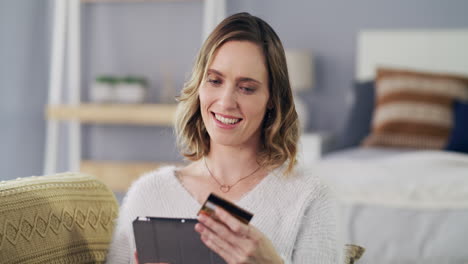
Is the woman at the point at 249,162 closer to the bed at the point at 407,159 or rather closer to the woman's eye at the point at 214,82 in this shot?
the woman's eye at the point at 214,82

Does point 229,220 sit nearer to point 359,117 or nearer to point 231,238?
point 231,238

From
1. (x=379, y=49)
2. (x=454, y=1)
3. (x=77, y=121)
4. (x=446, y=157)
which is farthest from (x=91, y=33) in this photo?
(x=446, y=157)

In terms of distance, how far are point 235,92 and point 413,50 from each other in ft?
10.5

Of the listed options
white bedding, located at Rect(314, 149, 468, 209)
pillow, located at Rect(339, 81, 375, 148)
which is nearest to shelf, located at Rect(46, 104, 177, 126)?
pillow, located at Rect(339, 81, 375, 148)

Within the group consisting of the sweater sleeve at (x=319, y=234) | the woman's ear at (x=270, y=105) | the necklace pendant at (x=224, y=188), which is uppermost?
the woman's ear at (x=270, y=105)

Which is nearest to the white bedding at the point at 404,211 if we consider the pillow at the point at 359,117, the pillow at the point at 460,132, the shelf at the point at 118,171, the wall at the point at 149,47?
the pillow at the point at 460,132

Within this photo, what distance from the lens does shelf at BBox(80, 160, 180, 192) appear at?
4.45 meters

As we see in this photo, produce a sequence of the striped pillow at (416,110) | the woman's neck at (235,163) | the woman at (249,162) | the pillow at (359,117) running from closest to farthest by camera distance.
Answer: the woman at (249,162) → the woman's neck at (235,163) → the striped pillow at (416,110) → the pillow at (359,117)

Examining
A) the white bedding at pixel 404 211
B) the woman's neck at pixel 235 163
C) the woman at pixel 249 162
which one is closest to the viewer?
the woman at pixel 249 162

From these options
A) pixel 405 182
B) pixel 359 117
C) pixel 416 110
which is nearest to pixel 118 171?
pixel 359 117

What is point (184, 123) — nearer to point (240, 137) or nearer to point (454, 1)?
point (240, 137)

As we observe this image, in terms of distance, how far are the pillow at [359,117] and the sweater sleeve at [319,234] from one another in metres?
2.77

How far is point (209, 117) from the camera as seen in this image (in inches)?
48.0

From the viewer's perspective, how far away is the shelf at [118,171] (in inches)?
175
